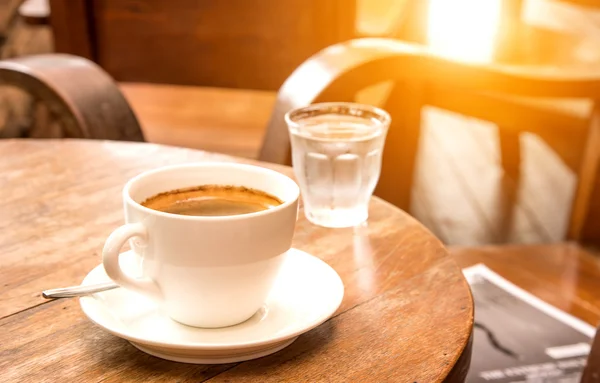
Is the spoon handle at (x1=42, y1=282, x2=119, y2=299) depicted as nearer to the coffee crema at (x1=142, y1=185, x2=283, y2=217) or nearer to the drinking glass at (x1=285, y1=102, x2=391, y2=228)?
the coffee crema at (x1=142, y1=185, x2=283, y2=217)

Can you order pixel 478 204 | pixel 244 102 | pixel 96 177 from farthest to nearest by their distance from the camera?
pixel 244 102 → pixel 478 204 → pixel 96 177

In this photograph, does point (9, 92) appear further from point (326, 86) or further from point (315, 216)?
point (315, 216)

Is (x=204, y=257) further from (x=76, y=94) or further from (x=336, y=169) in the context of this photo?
(x=76, y=94)

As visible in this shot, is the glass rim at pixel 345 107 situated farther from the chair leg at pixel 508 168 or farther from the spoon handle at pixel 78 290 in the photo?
the chair leg at pixel 508 168

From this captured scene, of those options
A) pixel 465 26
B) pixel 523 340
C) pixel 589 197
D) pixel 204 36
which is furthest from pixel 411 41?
pixel 523 340

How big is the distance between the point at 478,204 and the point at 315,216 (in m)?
1.26

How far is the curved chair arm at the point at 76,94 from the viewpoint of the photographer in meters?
1.08


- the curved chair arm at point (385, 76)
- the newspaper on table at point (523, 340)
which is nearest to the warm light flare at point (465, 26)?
the curved chair arm at point (385, 76)

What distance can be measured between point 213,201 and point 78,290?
11 cm

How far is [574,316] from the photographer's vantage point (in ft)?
3.69

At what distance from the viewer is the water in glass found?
28.3 inches

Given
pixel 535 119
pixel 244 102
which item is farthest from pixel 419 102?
pixel 244 102

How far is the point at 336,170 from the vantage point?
0.73m

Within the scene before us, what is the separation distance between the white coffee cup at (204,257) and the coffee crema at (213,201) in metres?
0.02
